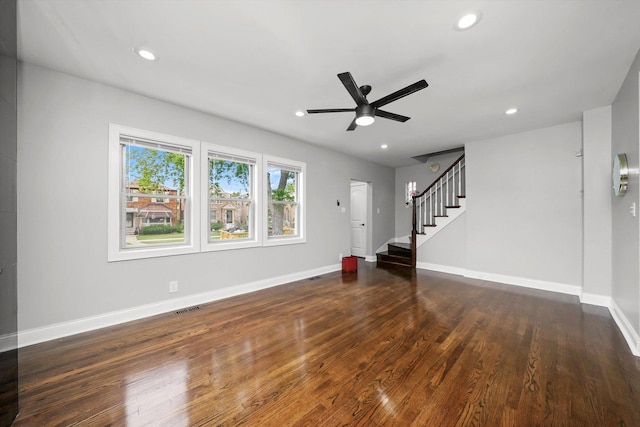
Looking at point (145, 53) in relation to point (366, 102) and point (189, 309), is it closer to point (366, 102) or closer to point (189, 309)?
point (366, 102)

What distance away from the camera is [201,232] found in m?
3.53

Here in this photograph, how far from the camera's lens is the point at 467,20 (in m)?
1.86

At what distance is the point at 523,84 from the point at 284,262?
414cm

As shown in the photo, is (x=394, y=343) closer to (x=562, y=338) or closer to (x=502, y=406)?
(x=502, y=406)

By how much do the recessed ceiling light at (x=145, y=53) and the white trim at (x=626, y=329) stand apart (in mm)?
5129

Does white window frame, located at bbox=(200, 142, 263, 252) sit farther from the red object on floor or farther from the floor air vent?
the red object on floor

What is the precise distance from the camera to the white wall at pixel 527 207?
3.99m

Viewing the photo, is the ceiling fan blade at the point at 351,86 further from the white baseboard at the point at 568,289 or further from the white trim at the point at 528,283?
the white trim at the point at 528,283

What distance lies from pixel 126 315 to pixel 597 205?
20.5 ft

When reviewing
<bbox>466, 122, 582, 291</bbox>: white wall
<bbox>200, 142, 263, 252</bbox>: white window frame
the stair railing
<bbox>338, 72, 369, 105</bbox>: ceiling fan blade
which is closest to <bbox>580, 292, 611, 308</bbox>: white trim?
<bbox>466, 122, 582, 291</bbox>: white wall

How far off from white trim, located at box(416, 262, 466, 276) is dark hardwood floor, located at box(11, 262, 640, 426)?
1829 millimetres

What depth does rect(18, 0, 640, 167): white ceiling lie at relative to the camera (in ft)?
5.89

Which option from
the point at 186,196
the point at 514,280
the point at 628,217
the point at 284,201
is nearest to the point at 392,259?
the point at 514,280

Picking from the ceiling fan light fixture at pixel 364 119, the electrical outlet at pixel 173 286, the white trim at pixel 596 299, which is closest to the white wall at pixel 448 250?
the white trim at pixel 596 299
